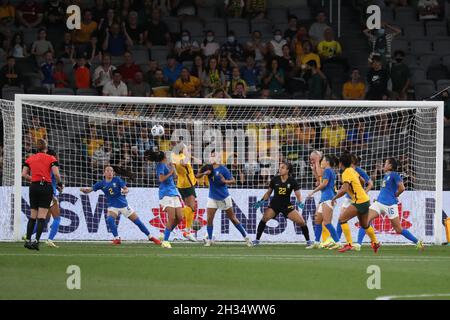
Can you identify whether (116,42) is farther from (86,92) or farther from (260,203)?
(260,203)

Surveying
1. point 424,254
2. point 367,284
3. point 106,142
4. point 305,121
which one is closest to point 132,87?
point 106,142

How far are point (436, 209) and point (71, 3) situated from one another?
11.1 metres

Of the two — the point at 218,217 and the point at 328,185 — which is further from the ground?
the point at 328,185

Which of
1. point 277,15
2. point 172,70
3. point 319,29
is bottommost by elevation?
point 172,70

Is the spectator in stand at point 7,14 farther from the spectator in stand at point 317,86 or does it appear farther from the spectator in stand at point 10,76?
the spectator in stand at point 317,86

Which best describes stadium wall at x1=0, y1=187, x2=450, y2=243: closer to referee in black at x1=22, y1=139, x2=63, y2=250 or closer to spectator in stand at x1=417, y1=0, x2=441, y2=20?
referee in black at x1=22, y1=139, x2=63, y2=250

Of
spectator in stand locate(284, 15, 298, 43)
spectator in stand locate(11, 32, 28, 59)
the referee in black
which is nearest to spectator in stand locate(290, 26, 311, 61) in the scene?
spectator in stand locate(284, 15, 298, 43)

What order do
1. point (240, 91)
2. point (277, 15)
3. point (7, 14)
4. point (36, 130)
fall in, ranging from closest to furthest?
point (36, 130)
point (240, 91)
point (7, 14)
point (277, 15)

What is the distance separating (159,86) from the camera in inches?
1038

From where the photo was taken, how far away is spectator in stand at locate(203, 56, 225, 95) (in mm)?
26422

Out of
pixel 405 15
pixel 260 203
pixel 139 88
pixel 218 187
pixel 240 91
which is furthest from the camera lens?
pixel 405 15

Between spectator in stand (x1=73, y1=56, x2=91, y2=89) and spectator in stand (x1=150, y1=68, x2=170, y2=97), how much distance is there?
1532 mm

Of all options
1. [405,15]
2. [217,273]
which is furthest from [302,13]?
[217,273]

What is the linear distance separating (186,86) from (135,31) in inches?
109
